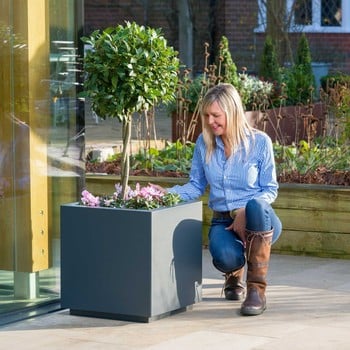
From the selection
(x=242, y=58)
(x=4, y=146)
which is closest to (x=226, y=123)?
(x=4, y=146)

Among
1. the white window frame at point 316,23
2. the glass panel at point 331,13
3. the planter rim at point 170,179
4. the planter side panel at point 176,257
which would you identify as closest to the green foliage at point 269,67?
the white window frame at point 316,23

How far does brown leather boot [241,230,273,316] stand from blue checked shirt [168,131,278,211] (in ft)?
0.91

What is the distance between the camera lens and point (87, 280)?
259 inches

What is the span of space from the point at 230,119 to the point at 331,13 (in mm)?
17542

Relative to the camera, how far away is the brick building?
2267cm

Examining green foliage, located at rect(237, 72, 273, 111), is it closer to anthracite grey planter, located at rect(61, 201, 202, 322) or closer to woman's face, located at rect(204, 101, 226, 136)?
woman's face, located at rect(204, 101, 226, 136)

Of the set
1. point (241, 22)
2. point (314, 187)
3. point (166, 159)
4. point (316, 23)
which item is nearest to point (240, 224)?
point (314, 187)

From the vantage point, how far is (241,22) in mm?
22719

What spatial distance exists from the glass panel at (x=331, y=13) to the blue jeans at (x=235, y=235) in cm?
1732

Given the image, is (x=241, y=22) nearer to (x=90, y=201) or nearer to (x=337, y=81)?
(x=337, y=81)

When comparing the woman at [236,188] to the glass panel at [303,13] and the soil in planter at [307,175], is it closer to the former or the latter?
the soil in planter at [307,175]

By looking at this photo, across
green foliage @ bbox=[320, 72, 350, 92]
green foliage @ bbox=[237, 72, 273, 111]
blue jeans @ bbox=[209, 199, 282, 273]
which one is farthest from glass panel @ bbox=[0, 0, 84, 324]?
green foliage @ bbox=[237, 72, 273, 111]

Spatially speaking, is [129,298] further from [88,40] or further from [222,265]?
[88,40]

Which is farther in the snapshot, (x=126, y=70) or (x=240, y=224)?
(x=240, y=224)
